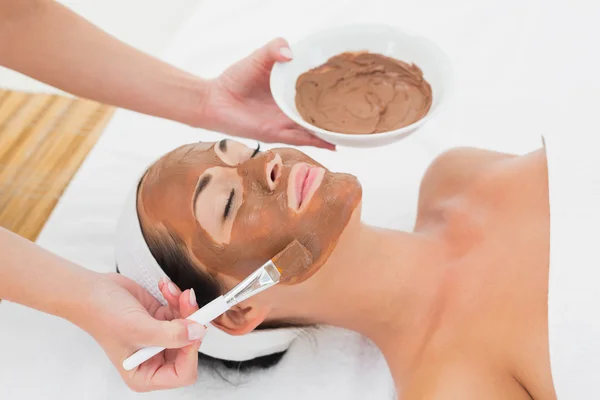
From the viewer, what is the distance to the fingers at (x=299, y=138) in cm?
131

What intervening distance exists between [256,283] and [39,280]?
0.33 metres

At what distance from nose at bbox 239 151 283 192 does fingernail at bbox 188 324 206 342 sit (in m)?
0.24

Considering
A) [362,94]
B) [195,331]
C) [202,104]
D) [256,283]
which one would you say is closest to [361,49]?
[362,94]

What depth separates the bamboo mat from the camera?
1.45 metres

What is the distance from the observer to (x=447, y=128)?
5.01 feet

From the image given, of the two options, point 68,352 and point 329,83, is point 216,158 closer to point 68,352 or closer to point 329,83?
point 329,83

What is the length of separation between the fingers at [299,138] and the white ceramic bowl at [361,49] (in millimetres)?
120

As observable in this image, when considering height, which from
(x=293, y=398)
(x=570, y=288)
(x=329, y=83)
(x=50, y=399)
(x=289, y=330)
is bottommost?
(x=50, y=399)

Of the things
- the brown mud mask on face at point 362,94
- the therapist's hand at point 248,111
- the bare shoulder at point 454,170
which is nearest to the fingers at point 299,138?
the therapist's hand at point 248,111

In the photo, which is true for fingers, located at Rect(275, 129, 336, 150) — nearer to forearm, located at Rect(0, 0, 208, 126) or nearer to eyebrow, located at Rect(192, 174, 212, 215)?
forearm, located at Rect(0, 0, 208, 126)

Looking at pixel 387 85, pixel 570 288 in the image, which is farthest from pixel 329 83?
pixel 570 288

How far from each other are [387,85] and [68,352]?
0.84m

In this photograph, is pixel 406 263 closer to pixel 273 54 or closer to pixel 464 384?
pixel 464 384

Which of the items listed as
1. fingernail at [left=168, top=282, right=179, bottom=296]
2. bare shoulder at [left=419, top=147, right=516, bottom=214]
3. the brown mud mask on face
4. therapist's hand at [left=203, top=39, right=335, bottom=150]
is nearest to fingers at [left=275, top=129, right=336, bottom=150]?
therapist's hand at [left=203, top=39, right=335, bottom=150]
